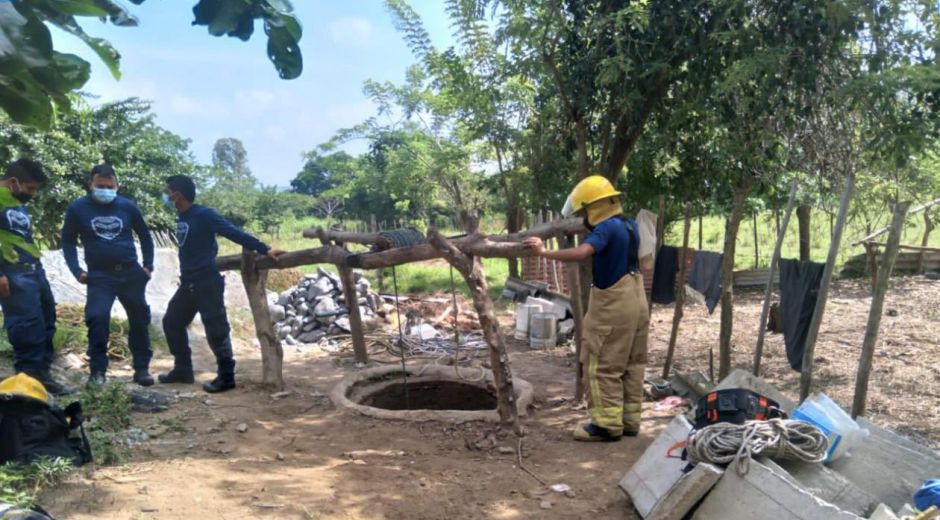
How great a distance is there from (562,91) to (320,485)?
3.50 metres

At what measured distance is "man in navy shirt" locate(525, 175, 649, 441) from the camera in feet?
15.3

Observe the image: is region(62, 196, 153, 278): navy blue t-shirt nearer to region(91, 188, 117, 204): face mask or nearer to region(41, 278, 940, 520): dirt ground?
region(91, 188, 117, 204): face mask

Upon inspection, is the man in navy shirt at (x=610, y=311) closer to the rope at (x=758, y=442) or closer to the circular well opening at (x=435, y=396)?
the rope at (x=758, y=442)

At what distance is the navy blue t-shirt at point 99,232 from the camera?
5340mm

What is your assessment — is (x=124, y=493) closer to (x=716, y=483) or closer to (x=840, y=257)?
(x=716, y=483)

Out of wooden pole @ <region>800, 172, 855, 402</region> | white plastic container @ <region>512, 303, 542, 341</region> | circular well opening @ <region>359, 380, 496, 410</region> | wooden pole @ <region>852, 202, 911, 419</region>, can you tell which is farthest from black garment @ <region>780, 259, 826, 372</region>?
white plastic container @ <region>512, 303, 542, 341</region>

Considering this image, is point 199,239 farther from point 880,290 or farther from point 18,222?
point 880,290

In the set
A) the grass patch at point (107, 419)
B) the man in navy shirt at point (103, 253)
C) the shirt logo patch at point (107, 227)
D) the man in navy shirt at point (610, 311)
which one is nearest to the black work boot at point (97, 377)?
the man in navy shirt at point (103, 253)

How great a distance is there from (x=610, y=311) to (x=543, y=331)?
159 inches

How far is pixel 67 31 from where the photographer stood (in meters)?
1.49

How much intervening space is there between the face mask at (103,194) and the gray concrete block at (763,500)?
480 cm

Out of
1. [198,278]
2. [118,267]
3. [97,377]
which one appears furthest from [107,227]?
[97,377]

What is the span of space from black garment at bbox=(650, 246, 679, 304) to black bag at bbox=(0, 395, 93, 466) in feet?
17.9

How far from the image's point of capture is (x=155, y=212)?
1495 cm
